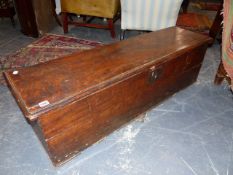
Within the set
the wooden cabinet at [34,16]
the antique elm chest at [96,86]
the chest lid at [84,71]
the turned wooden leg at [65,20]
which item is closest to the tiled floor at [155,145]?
the antique elm chest at [96,86]

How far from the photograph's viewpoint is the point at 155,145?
1238 mm

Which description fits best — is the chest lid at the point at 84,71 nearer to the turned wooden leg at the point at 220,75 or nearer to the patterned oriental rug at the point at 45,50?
the turned wooden leg at the point at 220,75

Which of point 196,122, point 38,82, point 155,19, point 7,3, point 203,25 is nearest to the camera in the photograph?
point 38,82

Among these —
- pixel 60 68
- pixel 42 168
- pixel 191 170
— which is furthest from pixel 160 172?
pixel 60 68

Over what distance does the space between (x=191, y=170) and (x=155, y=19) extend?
141 centimetres

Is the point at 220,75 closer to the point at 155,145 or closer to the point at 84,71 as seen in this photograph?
the point at 155,145

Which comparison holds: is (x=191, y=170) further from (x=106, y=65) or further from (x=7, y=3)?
(x=7, y=3)

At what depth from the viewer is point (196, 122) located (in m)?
1.40

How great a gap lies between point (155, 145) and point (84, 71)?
63cm

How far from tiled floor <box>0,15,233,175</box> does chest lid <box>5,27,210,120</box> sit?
444mm

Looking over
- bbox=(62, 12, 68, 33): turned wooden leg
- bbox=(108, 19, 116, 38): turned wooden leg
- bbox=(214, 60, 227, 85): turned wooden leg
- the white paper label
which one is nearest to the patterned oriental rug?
bbox=(62, 12, 68, 33): turned wooden leg

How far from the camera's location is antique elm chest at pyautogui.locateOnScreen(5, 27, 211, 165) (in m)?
0.88

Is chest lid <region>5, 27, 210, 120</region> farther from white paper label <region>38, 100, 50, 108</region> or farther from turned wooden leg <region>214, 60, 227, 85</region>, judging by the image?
turned wooden leg <region>214, 60, 227, 85</region>

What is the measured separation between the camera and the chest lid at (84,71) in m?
0.87
